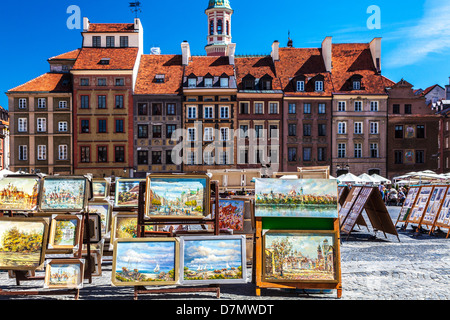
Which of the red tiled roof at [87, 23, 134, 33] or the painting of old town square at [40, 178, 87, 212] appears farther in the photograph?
the red tiled roof at [87, 23, 134, 33]

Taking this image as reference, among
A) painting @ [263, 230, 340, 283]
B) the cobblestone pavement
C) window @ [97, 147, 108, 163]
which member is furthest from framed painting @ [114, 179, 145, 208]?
window @ [97, 147, 108, 163]

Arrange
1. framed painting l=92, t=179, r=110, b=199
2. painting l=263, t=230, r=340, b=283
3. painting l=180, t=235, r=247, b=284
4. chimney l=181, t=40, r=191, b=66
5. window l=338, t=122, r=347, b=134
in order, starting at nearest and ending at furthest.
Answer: painting l=180, t=235, r=247, b=284 → painting l=263, t=230, r=340, b=283 → framed painting l=92, t=179, r=110, b=199 → window l=338, t=122, r=347, b=134 → chimney l=181, t=40, r=191, b=66

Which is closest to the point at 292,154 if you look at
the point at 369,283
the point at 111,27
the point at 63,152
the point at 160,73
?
the point at 160,73

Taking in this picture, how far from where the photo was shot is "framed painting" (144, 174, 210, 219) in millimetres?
6676

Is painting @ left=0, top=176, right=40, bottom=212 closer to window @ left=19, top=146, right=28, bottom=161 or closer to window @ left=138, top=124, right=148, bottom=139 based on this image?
window @ left=138, top=124, right=148, bottom=139

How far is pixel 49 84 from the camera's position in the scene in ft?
136

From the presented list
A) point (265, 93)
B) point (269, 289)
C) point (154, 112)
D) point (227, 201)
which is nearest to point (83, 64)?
point (154, 112)

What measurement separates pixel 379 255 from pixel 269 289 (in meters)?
4.04

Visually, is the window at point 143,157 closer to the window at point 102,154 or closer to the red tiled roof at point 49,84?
the window at point 102,154

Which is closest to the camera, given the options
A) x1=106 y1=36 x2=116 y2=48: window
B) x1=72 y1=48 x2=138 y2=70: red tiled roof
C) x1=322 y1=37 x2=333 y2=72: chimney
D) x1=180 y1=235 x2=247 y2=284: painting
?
x1=180 y1=235 x2=247 y2=284: painting

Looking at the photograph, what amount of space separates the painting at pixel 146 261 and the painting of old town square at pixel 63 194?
3.82 feet

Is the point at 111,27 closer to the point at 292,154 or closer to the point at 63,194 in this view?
the point at 292,154

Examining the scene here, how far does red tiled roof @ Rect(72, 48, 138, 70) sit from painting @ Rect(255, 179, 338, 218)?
34926 millimetres

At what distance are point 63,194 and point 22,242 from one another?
0.90m
